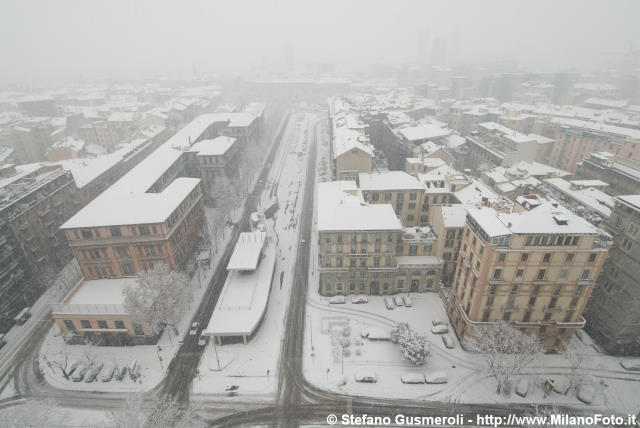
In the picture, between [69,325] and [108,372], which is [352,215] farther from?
[69,325]

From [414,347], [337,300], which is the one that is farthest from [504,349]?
[337,300]

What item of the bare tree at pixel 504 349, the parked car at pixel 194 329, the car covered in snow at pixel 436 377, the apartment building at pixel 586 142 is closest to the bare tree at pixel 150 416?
the parked car at pixel 194 329

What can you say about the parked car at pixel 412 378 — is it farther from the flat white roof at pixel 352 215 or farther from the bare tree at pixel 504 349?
the flat white roof at pixel 352 215

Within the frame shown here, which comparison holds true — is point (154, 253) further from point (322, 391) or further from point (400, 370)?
point (400, 370)

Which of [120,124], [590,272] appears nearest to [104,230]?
[590,272]

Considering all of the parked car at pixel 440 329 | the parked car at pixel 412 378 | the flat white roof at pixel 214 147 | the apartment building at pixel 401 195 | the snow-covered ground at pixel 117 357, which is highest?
the flat white roof at pixel 214 147

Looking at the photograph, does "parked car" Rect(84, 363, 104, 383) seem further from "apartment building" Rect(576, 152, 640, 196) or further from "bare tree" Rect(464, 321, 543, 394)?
"apartment building" Rect(576, 152, 640, 196)

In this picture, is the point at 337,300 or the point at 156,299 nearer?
the point at 156,299
